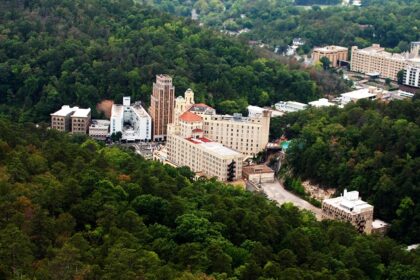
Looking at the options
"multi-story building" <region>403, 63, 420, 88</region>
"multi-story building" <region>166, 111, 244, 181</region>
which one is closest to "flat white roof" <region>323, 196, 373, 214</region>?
"multi-story building" <region>166, 111, 244, 181</region>

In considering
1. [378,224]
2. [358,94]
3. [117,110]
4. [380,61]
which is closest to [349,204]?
[378,224]

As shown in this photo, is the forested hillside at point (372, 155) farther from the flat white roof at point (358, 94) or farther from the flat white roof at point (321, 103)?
the flat white roof at point (358, 94)

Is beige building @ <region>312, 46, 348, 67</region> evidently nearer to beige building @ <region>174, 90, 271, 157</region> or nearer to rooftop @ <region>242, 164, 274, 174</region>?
beige building @ <region>174, 90, 271, 157</region>

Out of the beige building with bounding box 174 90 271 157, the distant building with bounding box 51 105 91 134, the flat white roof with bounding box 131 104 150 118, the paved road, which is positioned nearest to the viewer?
the paved road

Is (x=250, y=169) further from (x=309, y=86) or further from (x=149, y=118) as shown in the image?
(x=309, y=86)

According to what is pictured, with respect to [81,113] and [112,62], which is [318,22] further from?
[81,113]

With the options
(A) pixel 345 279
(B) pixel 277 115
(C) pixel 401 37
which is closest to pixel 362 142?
(B) pixel 277 115
